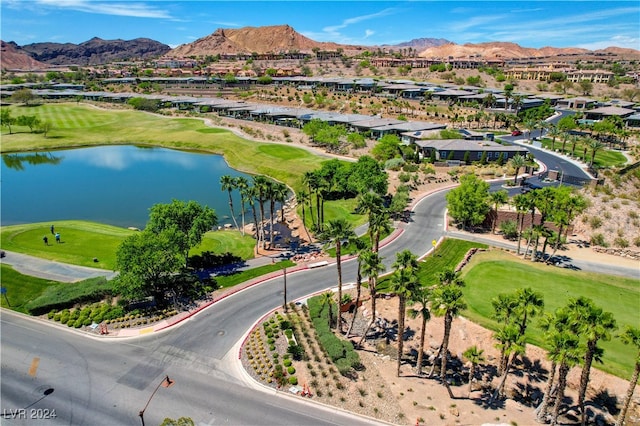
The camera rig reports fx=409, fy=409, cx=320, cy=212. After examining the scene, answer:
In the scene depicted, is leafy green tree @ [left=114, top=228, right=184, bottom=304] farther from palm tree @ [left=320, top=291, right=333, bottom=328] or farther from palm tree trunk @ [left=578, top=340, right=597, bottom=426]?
palm tree trunk @ [left=578, top=340, right=597, bottom=426]

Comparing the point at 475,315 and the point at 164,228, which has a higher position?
the point at 164,228

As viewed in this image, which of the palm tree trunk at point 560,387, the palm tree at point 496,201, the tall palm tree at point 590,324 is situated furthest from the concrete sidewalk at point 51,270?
the palm tree at point 496,201

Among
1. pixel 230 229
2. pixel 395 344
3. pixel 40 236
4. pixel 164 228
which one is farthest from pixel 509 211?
pixel 40 236

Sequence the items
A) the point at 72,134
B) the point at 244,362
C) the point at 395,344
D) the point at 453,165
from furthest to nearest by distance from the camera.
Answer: the point at 72,134, the point at 453,165, the point at 395,344, the point at 244,362

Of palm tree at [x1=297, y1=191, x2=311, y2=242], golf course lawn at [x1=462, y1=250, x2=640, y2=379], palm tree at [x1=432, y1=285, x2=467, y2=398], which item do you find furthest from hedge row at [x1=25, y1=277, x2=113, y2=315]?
golf course lawn at [x1=462, y1=250, x2=640, y2=379]

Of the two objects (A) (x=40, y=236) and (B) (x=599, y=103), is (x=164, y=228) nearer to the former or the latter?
(A) (x=40, y=236)

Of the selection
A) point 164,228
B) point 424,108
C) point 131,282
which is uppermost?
point 424,108
